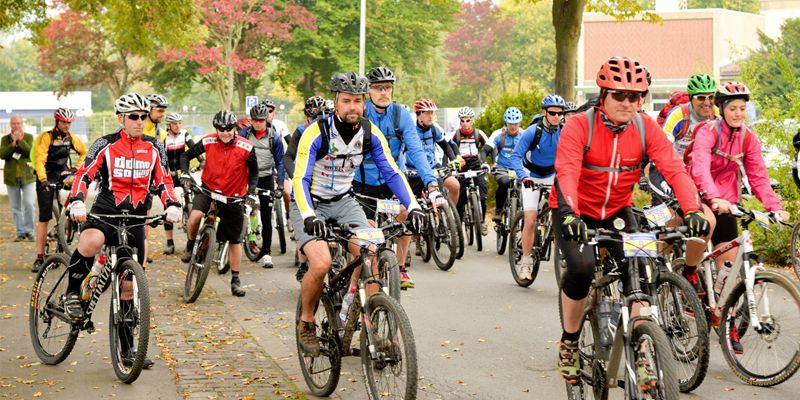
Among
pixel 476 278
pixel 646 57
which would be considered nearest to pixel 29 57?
pixel 646 57

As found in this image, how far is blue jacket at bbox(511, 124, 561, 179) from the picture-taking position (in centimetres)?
1234

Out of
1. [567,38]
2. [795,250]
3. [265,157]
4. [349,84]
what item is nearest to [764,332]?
[349,84]

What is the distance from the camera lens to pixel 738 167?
8.33 m

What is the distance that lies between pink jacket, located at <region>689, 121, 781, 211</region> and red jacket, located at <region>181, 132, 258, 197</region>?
5495 millimetres

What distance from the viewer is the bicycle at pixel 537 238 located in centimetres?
1220

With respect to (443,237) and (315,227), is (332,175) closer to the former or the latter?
(315,227)

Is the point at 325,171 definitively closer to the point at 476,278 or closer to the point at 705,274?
the point at 705,274

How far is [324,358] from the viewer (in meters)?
7.30

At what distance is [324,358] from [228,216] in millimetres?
5287

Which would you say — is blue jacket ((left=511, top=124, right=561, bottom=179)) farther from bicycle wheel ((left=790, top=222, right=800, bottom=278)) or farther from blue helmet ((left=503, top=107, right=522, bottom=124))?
blue helmet ((left=503, top=107, right=522, bottom=124))

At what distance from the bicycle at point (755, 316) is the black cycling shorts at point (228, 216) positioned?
5851 mm

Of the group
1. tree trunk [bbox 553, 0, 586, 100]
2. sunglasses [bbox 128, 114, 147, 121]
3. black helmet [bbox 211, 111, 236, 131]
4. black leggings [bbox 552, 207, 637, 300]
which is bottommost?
black leggings [bbox 552, 207, 637, 300]

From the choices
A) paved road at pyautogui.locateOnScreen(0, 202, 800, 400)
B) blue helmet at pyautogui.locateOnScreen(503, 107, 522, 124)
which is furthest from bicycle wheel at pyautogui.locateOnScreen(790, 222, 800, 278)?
blue helmet at pyautogui.locateOnScreen(503, 107, 522, 124)

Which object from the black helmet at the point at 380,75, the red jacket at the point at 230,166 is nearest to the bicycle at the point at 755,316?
the black helmet at the point at 380,75
